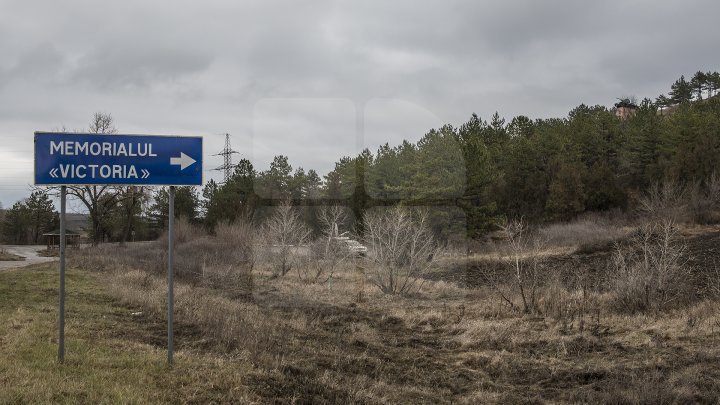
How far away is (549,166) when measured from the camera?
51.5 metres

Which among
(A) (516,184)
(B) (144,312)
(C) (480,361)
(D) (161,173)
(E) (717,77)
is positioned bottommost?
(C) (480,361)

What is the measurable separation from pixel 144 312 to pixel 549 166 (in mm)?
46572

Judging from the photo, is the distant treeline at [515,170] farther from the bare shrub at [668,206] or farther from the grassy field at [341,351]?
the grassy field at [341,351]

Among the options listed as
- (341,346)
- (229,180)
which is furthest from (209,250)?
(341,346)

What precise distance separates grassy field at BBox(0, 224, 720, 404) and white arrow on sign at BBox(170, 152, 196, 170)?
2.49m

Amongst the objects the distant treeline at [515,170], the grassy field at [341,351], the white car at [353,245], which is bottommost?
the grassy field at [341,351]

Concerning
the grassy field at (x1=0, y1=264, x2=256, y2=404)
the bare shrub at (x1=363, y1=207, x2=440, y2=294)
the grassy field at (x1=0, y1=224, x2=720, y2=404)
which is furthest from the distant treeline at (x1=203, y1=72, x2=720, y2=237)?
the grassy field at (x1=0, y1=264, x2=256, y2=404)

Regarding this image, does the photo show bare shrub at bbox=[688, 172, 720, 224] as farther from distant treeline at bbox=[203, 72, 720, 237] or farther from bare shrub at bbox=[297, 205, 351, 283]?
bare shrub at bbox=[297, 205, 351, 283]

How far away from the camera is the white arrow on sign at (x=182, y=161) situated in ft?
21.0

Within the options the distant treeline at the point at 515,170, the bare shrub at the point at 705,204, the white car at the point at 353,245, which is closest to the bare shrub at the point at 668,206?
the bare shrub at the point at 705,204

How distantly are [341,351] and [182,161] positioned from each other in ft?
16.4

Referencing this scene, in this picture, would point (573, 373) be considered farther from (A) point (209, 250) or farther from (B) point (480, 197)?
(B) point (480, 197)

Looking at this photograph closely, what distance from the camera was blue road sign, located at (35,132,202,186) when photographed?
20.2ft

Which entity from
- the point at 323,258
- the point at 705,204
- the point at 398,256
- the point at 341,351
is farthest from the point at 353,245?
the point at 705,204
